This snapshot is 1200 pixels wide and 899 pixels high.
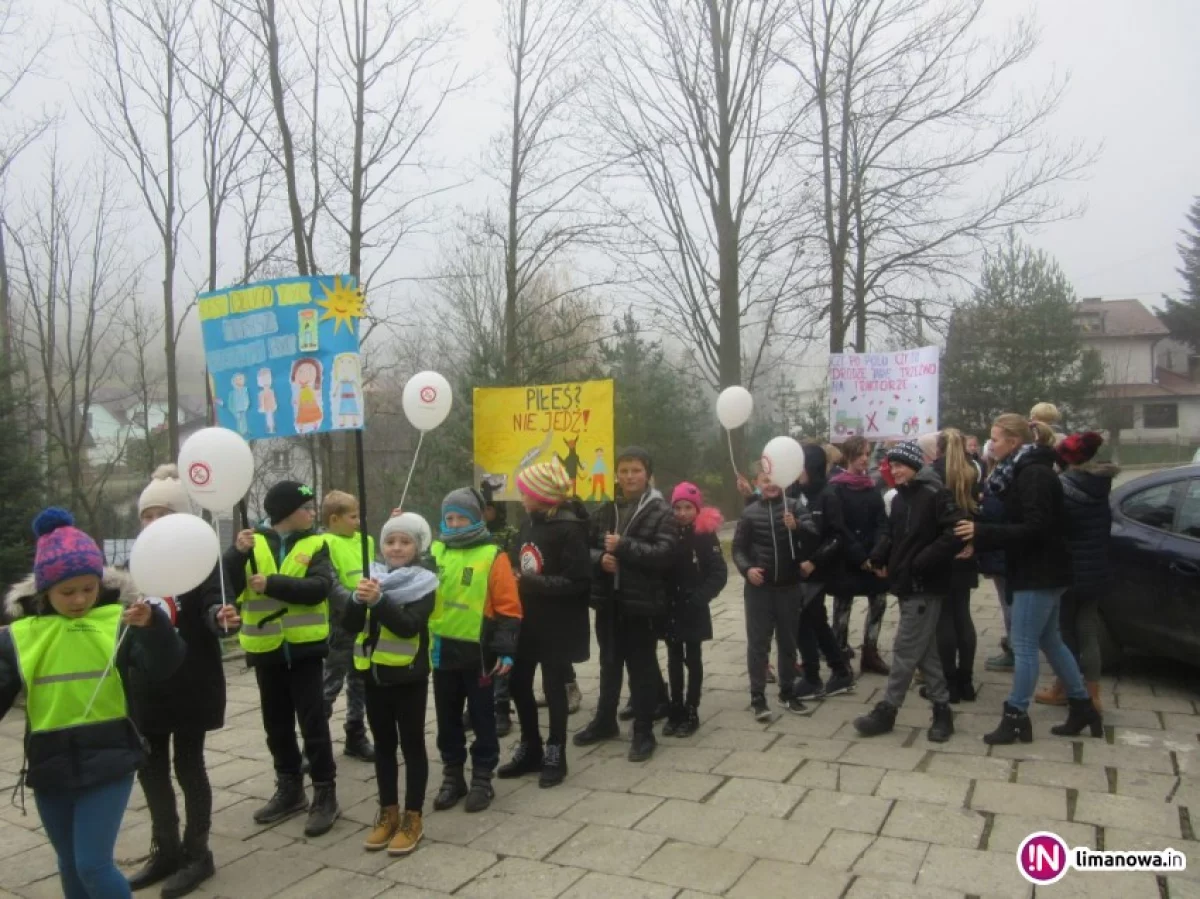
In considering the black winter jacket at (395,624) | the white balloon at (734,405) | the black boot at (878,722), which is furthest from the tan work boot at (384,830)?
the white balloon at (734,405)

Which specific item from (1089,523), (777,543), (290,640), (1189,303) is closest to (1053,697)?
(1089,523)

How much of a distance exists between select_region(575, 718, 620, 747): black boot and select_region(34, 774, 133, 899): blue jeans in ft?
9.71

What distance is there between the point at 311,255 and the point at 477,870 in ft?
34.5

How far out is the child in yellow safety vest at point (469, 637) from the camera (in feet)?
15.7

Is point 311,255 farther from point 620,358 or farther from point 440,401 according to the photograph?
point 620,358

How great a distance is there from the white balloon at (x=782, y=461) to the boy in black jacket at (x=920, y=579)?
2.10 ft

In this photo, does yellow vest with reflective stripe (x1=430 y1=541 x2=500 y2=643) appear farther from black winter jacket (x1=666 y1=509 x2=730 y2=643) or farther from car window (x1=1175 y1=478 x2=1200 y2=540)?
car window (x1=1175 y1=478 x2=1200 y2=540)

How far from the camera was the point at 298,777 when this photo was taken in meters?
4.93

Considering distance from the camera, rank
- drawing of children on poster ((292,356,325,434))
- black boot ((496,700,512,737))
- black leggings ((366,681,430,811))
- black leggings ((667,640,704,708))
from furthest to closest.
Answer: black boot ((496,700,512,737)) → black leggings ((667,640,704,708)) → drawing of children on poster ((292,356,325,434)) → black leggings ((366,681,430,811))

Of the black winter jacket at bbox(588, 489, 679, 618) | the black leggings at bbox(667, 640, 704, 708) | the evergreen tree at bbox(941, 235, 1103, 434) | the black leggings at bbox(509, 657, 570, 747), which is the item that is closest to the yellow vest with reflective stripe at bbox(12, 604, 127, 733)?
the black leggings at bbox(509, 657, 570, 747)

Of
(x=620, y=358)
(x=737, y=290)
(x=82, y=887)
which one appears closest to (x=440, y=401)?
(x=82, y=887)

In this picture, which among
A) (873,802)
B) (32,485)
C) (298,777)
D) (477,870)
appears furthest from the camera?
(32,485)

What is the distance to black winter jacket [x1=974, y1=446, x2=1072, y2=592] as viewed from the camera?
510cm

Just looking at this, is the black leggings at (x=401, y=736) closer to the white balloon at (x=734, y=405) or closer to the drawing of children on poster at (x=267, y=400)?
the drawing of children on poster at (x=267, y=400)
